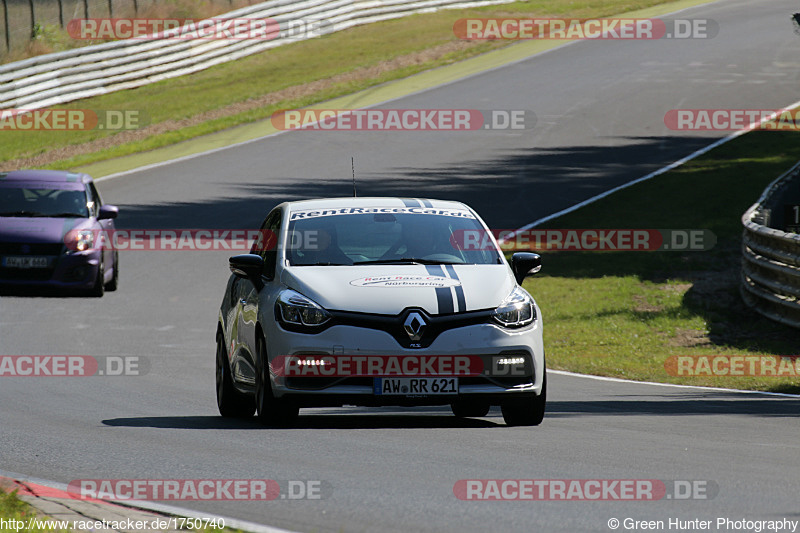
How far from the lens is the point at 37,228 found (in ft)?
61.8

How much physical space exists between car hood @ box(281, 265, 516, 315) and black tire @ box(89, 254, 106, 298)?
10.3 m

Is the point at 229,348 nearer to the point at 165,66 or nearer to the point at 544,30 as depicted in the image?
the point at 165,66

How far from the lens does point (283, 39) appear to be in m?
45.9

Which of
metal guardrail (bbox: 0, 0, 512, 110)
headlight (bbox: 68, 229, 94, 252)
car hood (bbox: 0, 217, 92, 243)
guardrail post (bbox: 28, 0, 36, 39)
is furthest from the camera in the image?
guardrail post (bbox: 28, 0, 36, 39)

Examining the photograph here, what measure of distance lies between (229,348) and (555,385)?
4.64 meters

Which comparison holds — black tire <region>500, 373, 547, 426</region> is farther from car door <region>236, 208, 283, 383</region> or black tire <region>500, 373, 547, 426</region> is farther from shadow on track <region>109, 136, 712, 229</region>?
shadow on track <region>109, 136, 712, 229</region>

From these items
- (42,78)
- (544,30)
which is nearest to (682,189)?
(42,78)

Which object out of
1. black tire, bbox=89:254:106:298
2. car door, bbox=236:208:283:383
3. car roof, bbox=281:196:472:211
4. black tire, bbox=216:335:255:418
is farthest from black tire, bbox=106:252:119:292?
car roof, bbox=281:196:472:211

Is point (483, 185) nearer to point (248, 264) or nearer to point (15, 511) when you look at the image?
point (248, 264)

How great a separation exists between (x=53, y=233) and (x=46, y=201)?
115 centimetres

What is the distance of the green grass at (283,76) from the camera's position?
35656mm

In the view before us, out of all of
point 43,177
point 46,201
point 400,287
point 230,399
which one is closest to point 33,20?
point 43,177

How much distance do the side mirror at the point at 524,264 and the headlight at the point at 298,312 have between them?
1.60 metres

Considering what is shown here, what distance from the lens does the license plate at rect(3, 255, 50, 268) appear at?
18.7 m
